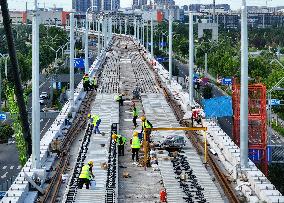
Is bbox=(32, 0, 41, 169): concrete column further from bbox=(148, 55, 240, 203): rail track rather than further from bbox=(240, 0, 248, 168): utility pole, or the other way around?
bbox=(240, 0, 248, 168): utility pole

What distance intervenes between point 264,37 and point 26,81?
82075 millimetres

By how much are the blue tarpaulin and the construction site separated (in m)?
0.42

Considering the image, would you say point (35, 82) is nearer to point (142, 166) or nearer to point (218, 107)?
point (142, 166)

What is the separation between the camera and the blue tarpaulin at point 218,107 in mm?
24491

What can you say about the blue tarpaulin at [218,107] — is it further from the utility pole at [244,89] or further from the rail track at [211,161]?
the utility pole at [244,89]

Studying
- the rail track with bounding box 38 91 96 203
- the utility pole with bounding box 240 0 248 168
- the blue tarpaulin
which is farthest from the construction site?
the utility pole with bounding box 240 0 248 168

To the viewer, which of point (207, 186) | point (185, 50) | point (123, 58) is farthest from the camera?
point (185, 50)

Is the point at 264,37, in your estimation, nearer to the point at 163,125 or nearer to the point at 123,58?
the point at 123,58

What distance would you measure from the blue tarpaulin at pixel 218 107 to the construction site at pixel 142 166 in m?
0.42

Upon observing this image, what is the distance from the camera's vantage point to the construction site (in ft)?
51.2

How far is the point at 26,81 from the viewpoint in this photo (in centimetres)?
7062

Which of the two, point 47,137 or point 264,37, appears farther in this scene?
point 264,37

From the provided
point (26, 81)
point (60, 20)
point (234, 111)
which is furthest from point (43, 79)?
point (60, 20)

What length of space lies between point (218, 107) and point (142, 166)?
6.88 m
